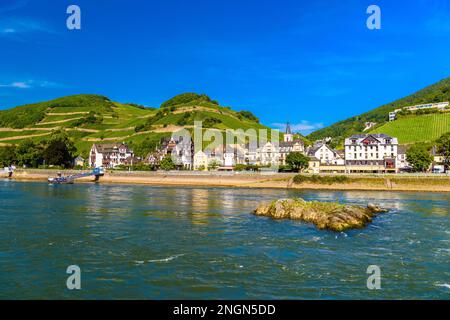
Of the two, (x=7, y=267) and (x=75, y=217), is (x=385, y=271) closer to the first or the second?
(x=7, y=267)

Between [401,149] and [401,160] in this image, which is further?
[401,149]

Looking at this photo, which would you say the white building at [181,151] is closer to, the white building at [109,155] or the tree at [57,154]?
the white building at [109,155]

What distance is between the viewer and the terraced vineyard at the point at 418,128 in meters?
168

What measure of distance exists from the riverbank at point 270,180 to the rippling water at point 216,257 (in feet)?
168

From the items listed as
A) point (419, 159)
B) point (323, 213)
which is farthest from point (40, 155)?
point (323, 213)

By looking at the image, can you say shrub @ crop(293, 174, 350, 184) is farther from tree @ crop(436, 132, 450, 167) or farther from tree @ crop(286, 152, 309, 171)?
tree @ crop(436, 132, 450, 167)

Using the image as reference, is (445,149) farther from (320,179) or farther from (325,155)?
(320,179)

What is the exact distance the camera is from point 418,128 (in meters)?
178

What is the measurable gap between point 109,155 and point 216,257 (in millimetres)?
159432

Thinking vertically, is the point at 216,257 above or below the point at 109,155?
below

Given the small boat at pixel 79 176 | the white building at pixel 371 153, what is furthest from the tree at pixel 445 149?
the small boat at pixel 79 176

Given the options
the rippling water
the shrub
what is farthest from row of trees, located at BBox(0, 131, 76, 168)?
the rippling water
